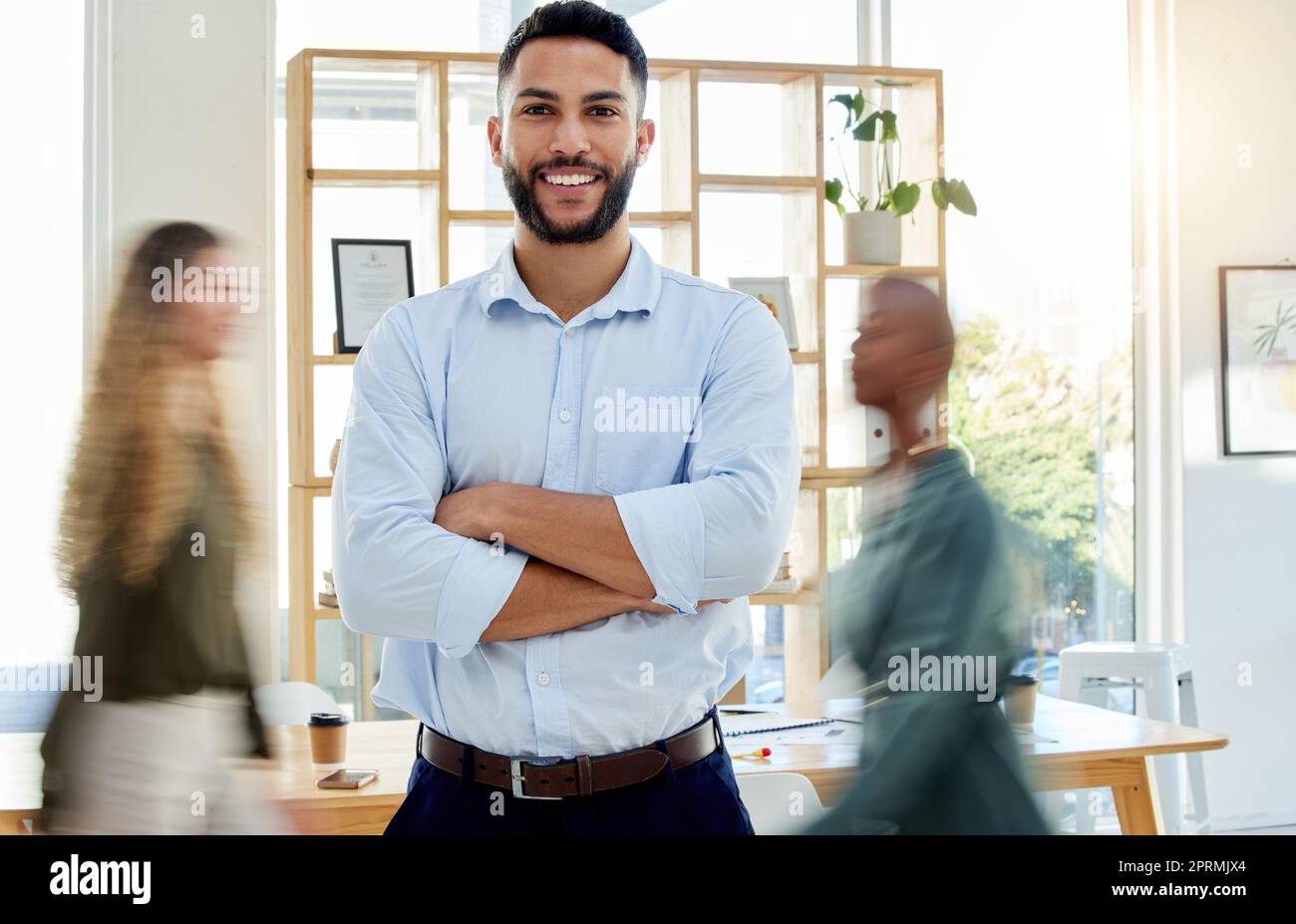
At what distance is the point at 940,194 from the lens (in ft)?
12.9

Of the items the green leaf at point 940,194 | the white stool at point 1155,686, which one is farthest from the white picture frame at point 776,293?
the white stool at point 1155,686

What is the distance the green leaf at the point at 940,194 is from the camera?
3932 mm

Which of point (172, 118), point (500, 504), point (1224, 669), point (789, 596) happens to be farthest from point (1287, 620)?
point (172, 118)

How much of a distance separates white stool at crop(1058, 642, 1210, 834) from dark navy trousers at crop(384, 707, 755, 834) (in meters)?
2.37

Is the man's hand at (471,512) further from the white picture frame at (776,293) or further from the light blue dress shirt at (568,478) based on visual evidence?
the white picture frame at (776,293)

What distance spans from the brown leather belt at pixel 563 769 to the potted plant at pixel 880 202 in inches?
111

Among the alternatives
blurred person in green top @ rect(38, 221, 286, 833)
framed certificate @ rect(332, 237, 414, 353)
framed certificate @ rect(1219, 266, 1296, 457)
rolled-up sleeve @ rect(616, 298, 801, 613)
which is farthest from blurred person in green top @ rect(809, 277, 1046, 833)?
framed certificate @ rect(1219, 266, 1296, 457)

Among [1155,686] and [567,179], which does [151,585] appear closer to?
[567,179]

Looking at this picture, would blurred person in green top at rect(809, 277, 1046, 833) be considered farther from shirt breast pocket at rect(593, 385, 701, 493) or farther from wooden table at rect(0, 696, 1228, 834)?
shirt breast pocket at rect(593, 385, 701, 493)

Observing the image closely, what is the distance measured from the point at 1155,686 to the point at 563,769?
2.77 meters

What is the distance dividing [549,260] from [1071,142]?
3172 mm

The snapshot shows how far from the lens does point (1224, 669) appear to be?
3965 millimetres

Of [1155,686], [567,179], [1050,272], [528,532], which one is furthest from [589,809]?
[1050,272]

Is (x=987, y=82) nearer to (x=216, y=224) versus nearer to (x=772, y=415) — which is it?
(x=216, y=224)
